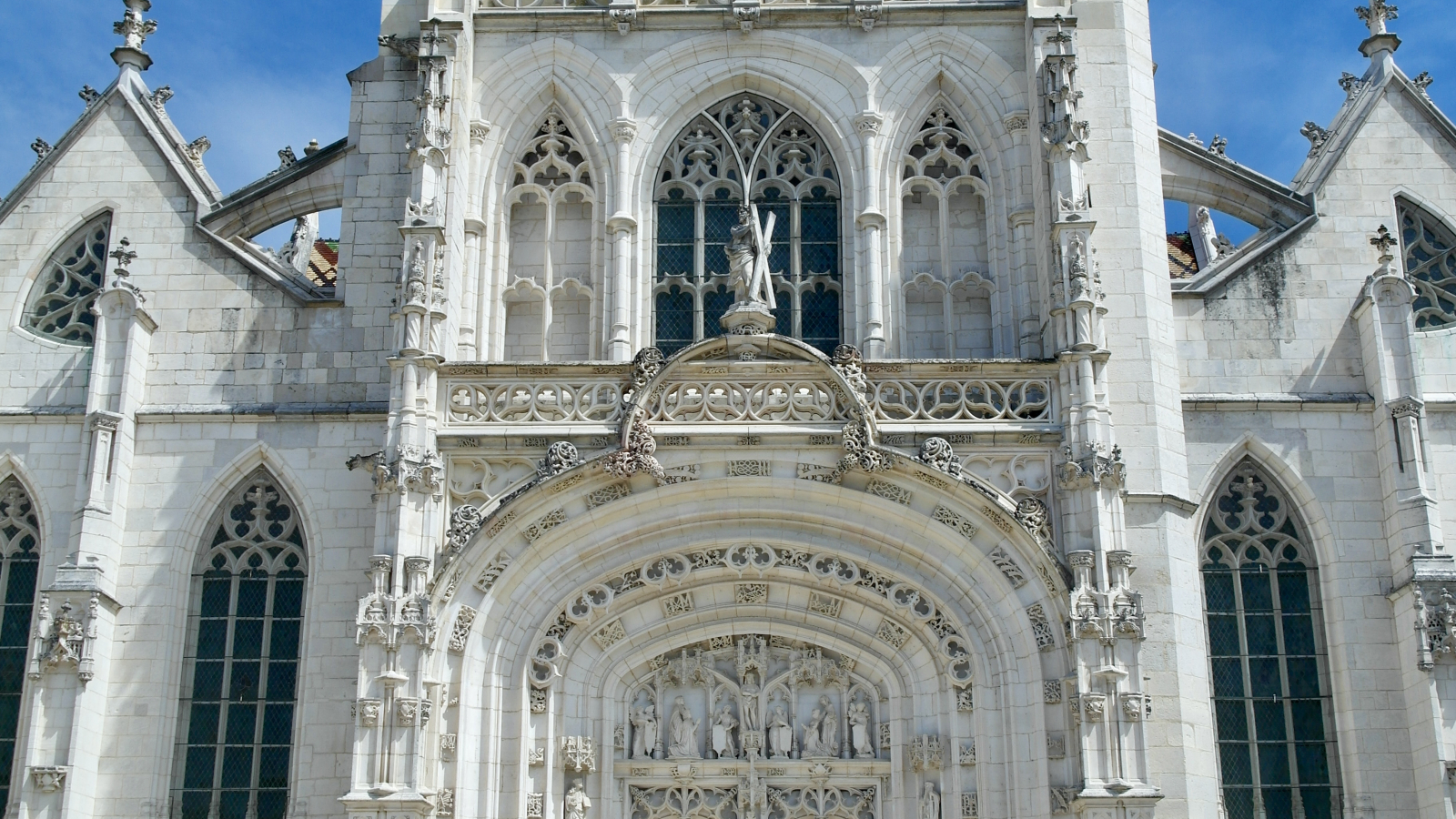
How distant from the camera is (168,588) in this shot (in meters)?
18.5

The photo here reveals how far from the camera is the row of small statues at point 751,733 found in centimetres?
1802

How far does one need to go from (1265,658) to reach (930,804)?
383 cm

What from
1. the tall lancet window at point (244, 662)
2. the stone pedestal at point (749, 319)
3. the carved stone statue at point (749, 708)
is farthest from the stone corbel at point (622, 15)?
the carved stone statue at point (749, 708)

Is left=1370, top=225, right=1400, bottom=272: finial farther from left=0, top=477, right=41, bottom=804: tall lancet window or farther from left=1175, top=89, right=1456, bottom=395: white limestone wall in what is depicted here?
left=0, top=477, right=41, bottom=804: tall lancet window

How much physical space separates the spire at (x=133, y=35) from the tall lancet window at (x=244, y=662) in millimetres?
5493

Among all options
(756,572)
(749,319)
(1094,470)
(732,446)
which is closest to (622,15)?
(749,319)

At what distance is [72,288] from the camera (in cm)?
2020

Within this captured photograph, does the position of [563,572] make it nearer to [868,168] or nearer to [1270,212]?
[868,168]

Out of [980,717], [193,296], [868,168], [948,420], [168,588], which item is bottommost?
[980,717]

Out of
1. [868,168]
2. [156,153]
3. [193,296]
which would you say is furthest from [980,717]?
[156,153]

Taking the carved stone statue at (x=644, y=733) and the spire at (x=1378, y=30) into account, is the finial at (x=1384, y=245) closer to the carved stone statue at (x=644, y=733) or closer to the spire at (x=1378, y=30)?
the spire at (x=1378, y=30)

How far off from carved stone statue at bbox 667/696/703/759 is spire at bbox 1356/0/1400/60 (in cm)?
1098

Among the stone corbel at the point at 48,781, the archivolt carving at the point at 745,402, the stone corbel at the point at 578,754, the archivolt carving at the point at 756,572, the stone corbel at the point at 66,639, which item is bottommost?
the stone corbel at the point at 48,781

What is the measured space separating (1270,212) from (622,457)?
8.05 m
